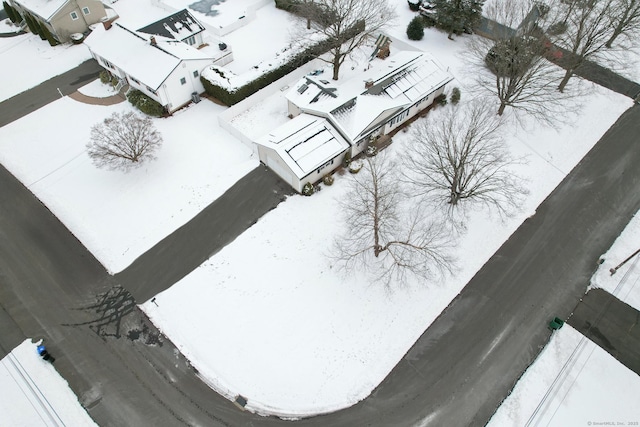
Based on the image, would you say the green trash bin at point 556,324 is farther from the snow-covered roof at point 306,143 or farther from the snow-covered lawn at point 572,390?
the snow-covered roof at point 306,143

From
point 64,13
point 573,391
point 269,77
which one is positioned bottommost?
point 64,13

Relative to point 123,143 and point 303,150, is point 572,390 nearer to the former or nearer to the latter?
point 303,150

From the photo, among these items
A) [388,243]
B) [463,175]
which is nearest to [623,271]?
[463,175]

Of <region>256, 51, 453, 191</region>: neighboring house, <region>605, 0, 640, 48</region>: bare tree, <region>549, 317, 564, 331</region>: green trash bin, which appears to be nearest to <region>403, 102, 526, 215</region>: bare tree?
<region>256, 51, 453, 191</region>: neighboring house

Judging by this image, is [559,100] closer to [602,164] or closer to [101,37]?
[602,164]

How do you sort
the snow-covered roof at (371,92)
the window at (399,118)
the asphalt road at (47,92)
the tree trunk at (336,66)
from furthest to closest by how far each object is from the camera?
1. the asphalt road at (47,92)
2. the tree trunk at (336,66)
3. the window at (399,118)
4. the snow-covered roof at (371,92)

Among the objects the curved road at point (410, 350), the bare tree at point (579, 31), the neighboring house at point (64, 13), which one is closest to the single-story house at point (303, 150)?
the curved road at point (410, 350)
